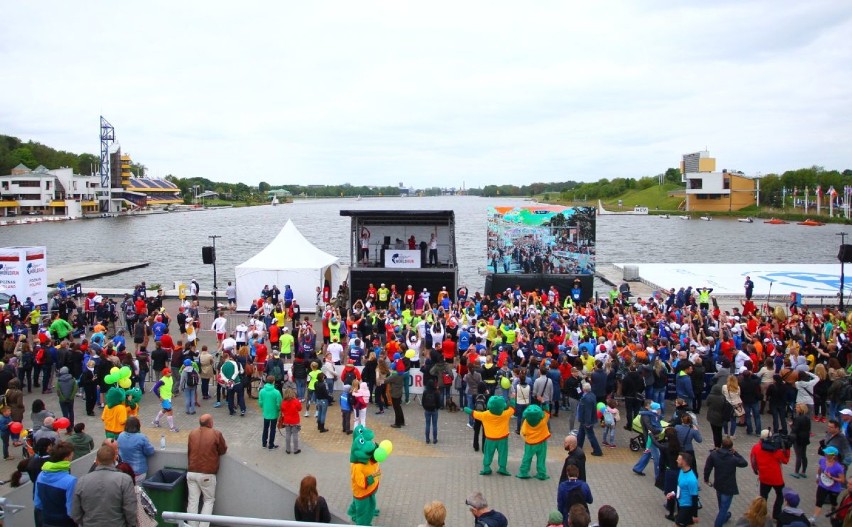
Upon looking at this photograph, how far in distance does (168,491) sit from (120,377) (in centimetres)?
545

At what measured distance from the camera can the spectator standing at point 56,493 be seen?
5.98 metres

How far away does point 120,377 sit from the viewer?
37.4 ft

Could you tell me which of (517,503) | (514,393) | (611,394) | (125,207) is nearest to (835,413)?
(611,394)

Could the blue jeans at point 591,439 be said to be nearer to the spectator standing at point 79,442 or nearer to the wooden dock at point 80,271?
the spectator standing at point 79,442

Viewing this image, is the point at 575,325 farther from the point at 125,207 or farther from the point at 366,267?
the point at 125,207

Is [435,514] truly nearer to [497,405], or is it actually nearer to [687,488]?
[687,488]

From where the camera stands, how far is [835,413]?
1123cm

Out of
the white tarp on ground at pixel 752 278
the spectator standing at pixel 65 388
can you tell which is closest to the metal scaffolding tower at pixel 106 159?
the white tarp on ground at pixel 752 278

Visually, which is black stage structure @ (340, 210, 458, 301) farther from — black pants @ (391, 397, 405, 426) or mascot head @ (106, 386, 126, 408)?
mascot head @ (106, 386, 126, 408)

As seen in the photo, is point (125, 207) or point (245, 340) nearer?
point (245, 340)

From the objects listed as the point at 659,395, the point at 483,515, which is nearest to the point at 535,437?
the point at 483,515

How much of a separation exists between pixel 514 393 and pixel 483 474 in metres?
2.12

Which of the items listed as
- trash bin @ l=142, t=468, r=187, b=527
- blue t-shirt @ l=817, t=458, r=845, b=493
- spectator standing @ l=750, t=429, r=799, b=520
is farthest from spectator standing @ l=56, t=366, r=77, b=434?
blue t-shirt @ l=817, t=458, r=845, b=493

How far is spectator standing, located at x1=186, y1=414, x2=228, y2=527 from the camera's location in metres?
6.70
